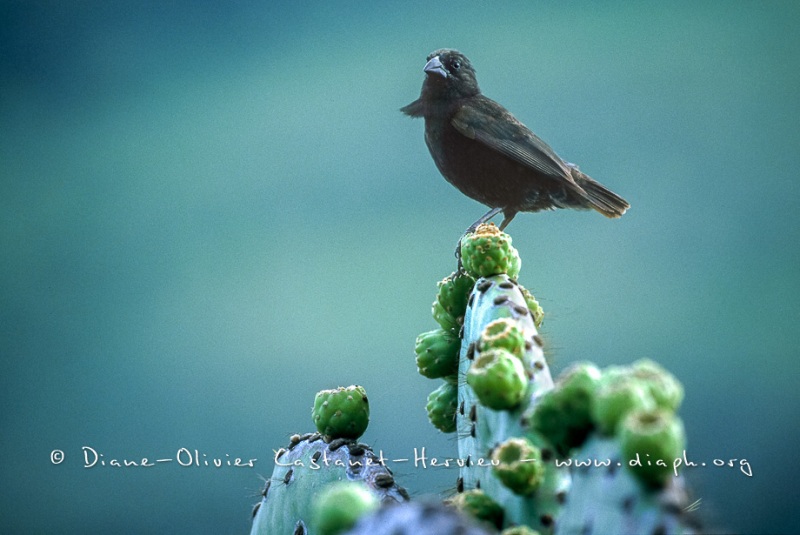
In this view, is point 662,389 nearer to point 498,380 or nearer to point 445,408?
point 498,380

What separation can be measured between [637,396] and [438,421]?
0.86 m

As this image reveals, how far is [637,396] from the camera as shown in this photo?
2.75 feet

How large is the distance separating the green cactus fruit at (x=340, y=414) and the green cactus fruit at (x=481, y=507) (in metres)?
0.46

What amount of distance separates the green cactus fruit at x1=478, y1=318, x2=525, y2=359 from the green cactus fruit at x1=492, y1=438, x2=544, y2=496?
6.8 inches

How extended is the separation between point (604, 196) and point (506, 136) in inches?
13.7

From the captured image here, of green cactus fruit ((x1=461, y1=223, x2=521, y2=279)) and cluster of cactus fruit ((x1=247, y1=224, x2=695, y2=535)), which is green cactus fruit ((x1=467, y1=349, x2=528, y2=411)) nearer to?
cluster of cactus fruit ((x1=247, y1=224, x2=695, y2=535))

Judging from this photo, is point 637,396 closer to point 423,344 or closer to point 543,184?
point 423,344

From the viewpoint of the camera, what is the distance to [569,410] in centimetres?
100

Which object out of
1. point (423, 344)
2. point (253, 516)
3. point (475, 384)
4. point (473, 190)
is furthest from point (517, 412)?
point (473, 190)

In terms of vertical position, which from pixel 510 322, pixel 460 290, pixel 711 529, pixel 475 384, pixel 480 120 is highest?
pixel 480 120

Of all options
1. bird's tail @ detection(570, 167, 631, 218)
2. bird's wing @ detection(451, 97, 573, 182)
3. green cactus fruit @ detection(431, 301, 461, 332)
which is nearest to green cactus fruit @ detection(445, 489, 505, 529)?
green cactus fruit @ detection(431, 301, 461, 332)

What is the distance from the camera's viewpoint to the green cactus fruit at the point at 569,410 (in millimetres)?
980

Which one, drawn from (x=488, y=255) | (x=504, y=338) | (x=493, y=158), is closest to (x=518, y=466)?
(x=504, y=338)

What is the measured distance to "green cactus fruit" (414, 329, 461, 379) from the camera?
1.64 m
